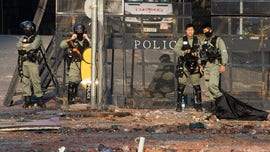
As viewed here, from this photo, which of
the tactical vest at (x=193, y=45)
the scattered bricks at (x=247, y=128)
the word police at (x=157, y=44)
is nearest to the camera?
the scattered bricks at (x=247, y=128)

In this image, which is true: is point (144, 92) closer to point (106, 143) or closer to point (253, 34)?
point (253, 34)

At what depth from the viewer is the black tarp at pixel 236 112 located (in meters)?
14.0

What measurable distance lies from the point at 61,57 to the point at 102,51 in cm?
203

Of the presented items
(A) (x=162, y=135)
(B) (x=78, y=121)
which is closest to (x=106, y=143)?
(A) (x=162, y=135)

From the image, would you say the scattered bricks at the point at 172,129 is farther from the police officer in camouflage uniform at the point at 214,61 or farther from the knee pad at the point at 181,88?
the knee pad at the point at 181,88

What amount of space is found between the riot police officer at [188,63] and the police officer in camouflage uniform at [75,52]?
2199mm

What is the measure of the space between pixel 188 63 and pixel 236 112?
1778 millimetres

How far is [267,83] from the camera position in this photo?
16.5m

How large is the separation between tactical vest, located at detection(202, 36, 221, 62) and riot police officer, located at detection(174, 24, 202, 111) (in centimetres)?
43

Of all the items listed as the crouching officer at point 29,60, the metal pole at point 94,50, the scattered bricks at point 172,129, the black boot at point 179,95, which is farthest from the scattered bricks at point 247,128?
the crouching officer at point 29,60

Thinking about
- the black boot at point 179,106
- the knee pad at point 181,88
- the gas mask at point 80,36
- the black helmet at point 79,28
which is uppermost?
the black helmet at point 79,28

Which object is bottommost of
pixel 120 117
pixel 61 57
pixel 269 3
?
pixel 120 117

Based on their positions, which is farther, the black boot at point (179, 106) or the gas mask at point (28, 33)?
the gas mask at point (28, 33)

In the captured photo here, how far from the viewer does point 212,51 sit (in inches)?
567
